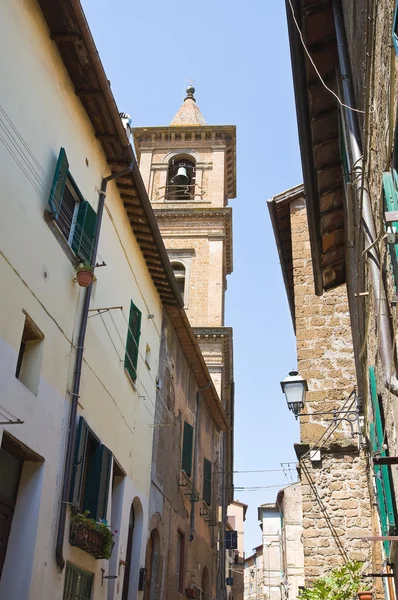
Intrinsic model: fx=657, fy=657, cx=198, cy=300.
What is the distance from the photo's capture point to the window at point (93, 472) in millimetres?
8734

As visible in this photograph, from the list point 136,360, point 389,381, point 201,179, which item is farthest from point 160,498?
point 201,179

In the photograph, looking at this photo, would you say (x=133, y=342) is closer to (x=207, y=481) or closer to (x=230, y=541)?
(x=207, y=481)

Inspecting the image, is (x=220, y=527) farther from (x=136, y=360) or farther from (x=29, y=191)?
(x=29, y=191)

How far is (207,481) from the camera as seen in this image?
64.5ft

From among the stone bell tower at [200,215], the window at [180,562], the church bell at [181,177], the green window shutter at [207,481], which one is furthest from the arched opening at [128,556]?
the church bell at [181,177]

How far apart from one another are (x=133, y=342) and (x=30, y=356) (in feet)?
14.6

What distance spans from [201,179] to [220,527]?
15.1 m

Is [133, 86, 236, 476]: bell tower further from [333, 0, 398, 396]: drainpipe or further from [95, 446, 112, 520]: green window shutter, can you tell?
[333, 0, 398, 396]: drainpipe

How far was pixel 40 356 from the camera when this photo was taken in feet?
A: 25.6

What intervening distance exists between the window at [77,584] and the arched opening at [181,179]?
2222 cm

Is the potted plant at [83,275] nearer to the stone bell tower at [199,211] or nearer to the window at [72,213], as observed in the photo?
the window at [72,213]

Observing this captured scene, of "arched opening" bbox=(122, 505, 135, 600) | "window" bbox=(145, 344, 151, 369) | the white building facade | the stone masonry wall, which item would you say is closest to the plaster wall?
the white building facade

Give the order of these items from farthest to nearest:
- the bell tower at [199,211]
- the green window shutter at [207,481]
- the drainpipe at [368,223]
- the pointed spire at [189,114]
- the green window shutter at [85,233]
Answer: the pointed spire at [189,114] < the bell tower at [199,211] < the green window shutter at [207,481] < the green window shutter at [85,233] < the drainpipe at [368,223]

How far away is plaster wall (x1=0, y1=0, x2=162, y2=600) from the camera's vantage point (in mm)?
7094
